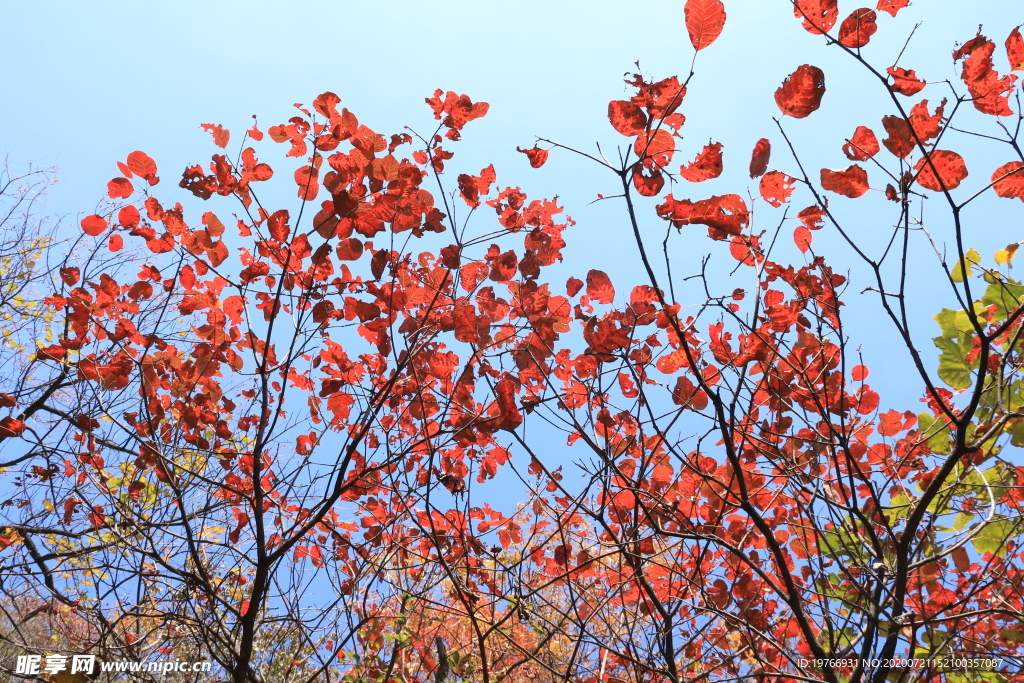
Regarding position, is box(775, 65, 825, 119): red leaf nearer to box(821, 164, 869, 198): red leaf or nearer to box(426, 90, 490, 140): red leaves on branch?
box(821, 164, 869, 198): red leaf

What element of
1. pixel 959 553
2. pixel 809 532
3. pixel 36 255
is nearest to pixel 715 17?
pixel 959 553

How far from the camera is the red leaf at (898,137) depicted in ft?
6.04

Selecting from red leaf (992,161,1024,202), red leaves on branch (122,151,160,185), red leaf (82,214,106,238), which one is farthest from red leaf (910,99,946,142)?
red leaf (82,214,106,238)

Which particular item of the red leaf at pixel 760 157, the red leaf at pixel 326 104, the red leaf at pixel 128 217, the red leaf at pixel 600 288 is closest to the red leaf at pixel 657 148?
the red leaf at pixel 760 157

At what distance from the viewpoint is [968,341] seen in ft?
9.98

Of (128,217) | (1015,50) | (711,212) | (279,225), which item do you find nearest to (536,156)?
(711,212)

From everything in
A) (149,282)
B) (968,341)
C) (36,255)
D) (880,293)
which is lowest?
(880,293)

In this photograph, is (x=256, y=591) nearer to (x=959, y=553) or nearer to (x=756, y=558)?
(x=756, y=558)

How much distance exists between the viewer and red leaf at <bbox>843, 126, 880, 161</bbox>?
6.44 ft

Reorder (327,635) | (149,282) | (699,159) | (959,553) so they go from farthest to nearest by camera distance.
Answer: (327,635) → (149,282) → (959,553) → (699,159)

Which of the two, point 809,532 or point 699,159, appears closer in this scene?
point 699,159

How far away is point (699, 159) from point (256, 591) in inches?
84.7

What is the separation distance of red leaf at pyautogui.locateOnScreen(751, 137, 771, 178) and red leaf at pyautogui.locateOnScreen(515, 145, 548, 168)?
0.88m

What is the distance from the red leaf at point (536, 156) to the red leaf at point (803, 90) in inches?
36.8
